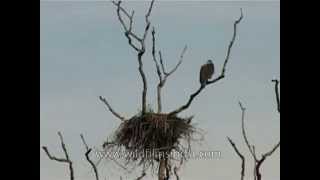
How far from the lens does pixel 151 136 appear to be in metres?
1.75

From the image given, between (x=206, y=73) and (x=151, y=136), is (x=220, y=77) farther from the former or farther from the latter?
(x=151, y=136)

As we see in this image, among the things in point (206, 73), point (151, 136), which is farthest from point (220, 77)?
point (151, 136)

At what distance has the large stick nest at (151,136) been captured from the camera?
1.75 metres

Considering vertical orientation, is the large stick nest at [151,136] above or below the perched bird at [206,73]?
below

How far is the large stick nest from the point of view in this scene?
175 centimetres

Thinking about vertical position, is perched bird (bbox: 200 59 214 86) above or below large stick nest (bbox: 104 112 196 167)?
above

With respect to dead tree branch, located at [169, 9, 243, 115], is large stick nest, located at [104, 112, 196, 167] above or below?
below

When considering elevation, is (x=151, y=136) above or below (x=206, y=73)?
below
